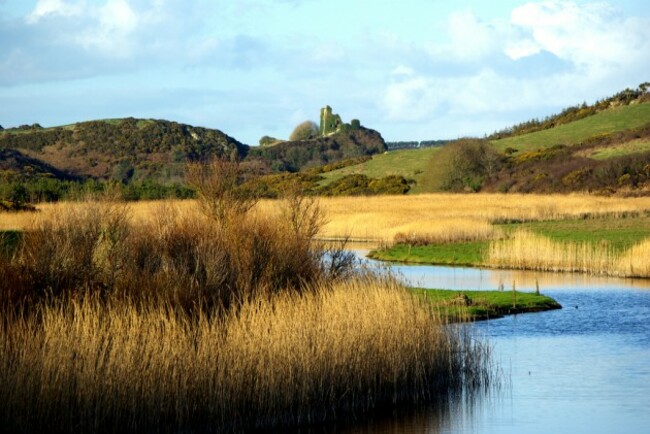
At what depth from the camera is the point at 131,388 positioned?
12.6 meters

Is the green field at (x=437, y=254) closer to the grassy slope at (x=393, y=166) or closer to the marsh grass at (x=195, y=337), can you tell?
the marsh grass at (x=195, y=337)

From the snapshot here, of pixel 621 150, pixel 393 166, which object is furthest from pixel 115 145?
pixel 621 150

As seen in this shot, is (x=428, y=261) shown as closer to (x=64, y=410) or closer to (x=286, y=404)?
(x=286, y=404)

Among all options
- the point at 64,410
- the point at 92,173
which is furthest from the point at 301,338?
the point at 92,173

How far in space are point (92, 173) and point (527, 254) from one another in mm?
94822

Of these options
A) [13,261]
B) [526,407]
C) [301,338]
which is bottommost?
[526,407]

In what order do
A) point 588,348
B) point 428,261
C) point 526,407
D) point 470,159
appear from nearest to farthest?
point 526,407, point 588,348, point 428,261, point 470,159

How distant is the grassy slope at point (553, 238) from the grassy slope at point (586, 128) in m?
50.1

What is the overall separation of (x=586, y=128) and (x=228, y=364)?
9082 cm

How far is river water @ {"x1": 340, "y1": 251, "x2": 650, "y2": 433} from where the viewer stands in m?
14.5

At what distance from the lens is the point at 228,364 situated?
44.0 feet

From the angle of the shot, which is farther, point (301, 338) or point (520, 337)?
point (520, 337)

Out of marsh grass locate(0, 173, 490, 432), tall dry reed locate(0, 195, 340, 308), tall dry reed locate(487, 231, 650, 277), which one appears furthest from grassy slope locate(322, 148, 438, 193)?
marsh grass locate(0, 173, 490, 432)

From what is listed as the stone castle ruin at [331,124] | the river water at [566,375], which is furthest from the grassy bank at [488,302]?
the stone castle ruin at [331,124]
